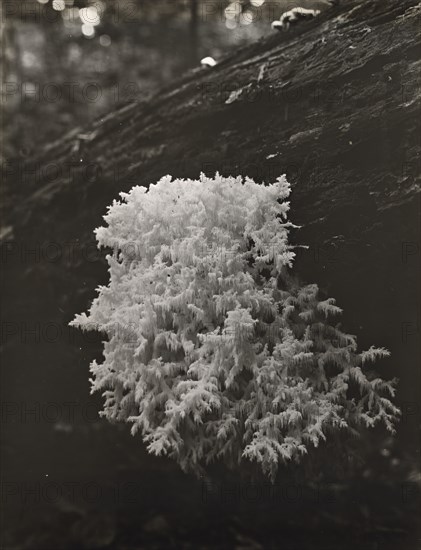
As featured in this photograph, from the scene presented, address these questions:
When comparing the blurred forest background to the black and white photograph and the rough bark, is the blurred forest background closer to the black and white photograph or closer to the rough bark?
the black and white photograph

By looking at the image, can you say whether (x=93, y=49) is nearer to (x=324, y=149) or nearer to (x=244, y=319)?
Result: (x=324, y=149)

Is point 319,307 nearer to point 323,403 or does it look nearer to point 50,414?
point 323,403

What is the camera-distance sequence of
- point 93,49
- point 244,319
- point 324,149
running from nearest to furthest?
point 244,319, point 324,149, point 93,49

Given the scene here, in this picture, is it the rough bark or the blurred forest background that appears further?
the blurred forest background

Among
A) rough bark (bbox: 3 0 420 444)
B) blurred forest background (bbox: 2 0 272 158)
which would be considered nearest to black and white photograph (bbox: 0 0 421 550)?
rough bark (bbox: 3 0 420 444)

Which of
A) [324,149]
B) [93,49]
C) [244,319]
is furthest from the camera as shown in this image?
[93,49]

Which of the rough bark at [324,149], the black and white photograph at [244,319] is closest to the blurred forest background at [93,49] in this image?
the black and white photograph at [244,319]

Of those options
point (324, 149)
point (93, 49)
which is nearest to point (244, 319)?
point (324, 149)

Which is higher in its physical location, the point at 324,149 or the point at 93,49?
the point at 93,49
